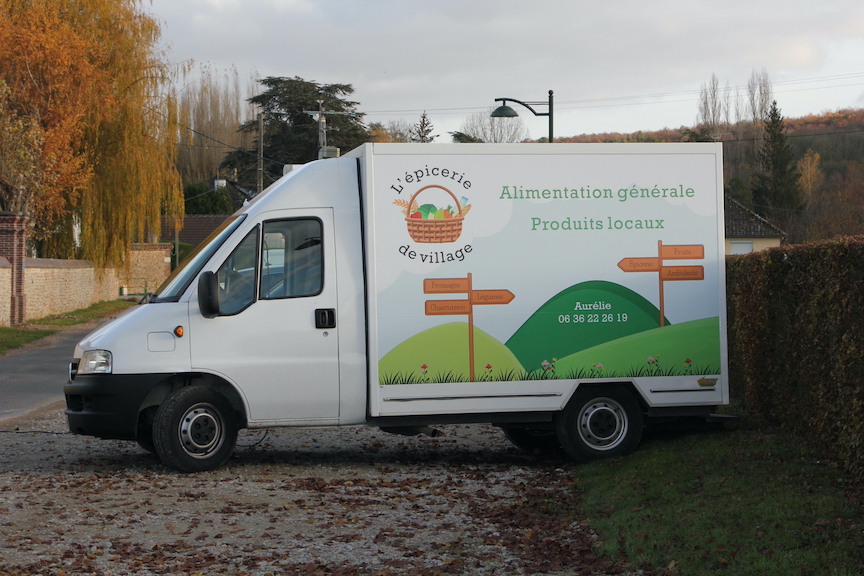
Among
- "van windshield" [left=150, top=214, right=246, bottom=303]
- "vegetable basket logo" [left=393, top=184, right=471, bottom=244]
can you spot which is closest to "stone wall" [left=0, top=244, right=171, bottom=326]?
"van windshield" [left=150, top=214, right=246, bottom=303]

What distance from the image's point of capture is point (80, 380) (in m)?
8.55

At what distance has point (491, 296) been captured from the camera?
891cm

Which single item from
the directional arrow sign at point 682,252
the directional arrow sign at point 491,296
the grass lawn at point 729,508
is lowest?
the grass lawn at point 729,508

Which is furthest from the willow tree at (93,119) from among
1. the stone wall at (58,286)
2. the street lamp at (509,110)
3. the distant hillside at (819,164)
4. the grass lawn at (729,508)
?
the distant hillside at (819,164)

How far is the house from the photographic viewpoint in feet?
208

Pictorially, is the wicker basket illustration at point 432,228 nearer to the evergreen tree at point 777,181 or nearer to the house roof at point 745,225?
the house roof at point 745,225

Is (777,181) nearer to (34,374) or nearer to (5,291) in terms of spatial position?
(5,291)

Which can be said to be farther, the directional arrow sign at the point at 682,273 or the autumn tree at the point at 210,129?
the autumn tree at the point at 210,129

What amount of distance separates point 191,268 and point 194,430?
1480mm

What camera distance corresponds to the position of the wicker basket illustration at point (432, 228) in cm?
887

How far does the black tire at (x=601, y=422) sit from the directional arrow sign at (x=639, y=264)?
114 centimetres

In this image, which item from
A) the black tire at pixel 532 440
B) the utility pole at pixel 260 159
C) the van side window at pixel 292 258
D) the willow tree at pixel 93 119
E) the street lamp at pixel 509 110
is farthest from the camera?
the utility pole at pixel 260 159

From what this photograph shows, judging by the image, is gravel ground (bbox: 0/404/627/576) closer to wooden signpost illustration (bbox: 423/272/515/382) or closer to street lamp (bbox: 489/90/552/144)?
wooden signpost illustration (bbox: 423/272/515/382)

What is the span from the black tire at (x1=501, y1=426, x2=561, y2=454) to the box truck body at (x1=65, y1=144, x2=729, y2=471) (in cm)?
111
